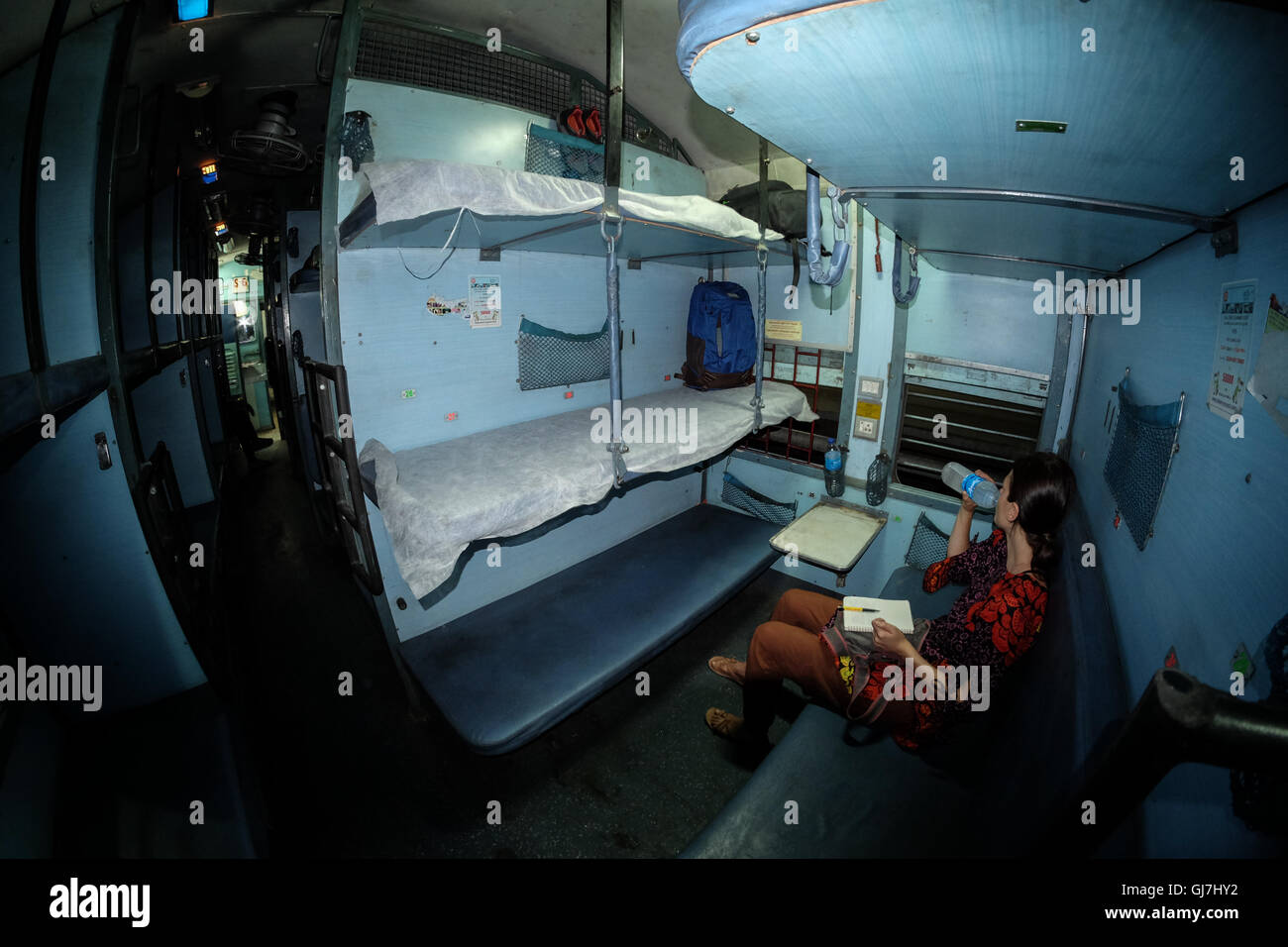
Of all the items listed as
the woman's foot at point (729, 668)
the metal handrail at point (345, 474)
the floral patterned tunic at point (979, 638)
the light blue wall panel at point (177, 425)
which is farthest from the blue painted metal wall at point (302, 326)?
the floral patterned tunic at point (979, 638)

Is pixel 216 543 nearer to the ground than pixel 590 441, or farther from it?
nearer to the ground

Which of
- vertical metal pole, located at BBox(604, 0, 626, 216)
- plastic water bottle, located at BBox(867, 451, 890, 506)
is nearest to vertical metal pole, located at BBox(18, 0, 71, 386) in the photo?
vertical metal pole, located at BBox(604, 0, 626, 216)

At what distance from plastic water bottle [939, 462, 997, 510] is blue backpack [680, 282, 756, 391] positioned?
7.26ft

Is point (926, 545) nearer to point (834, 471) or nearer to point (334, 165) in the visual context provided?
point (834, 471)

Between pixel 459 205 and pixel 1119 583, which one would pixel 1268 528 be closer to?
pixel 1119 583

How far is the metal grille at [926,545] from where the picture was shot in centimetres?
418

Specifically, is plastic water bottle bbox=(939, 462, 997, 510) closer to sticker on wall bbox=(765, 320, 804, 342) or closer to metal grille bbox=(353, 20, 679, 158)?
sticker on wall bbox=(765, 320, 804, 342)

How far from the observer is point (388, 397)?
3.17 m

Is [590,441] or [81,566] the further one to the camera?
[590,441]

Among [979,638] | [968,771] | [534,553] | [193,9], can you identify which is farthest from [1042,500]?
[193,9]

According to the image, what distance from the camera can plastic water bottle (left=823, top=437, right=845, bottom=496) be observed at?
470cm
